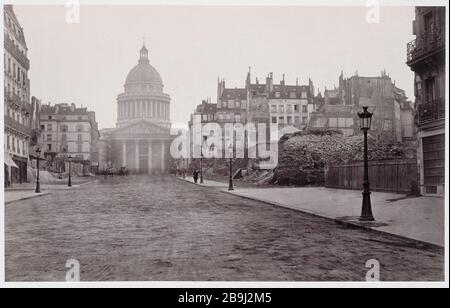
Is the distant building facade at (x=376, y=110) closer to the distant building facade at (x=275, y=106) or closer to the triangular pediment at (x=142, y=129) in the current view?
the distant building facade at (x=275, y=106)

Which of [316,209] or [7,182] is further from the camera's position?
[7,182]

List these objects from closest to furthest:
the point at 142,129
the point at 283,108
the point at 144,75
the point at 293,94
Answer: the point at 283,108 < the point at 293,94 < the point at 144,75 < the point at 142,129

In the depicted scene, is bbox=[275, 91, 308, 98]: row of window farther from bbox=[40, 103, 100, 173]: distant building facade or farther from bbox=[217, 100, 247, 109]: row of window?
bbox=[40, 103, 100, 173]: distant building facade

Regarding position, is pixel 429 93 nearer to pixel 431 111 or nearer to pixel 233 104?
pixel 431 111

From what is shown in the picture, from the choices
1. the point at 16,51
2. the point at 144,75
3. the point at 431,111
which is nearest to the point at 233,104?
the point at 144,75

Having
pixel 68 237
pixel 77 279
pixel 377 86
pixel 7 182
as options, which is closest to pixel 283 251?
pixel 77 279

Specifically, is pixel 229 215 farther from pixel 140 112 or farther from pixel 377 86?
pixel 140 112
